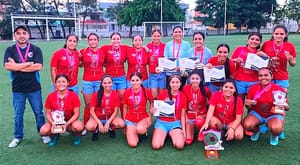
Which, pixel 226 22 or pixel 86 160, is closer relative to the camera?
pixel 86 160

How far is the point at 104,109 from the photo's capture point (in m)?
4.34

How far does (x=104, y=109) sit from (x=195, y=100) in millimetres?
1422

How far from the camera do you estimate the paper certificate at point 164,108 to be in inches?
162

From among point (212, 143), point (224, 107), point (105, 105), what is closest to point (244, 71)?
point (224, 107)

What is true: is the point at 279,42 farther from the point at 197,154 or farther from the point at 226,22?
the point at 226,22

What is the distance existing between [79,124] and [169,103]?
1353 millimetres

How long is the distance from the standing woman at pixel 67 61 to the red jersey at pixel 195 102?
72.4 inches

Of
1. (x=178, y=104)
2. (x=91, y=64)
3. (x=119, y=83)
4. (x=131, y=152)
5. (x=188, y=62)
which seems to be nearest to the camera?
(x=131, y=152)

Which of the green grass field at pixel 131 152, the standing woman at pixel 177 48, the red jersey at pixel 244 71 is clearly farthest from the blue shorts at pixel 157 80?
the red jersey at pixel 244 71

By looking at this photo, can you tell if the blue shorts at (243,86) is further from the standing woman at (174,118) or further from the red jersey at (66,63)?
the red jersey at (66,63)

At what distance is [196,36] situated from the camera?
180 inches

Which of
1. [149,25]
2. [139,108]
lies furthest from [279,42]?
[149,25]

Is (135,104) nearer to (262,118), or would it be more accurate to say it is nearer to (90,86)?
(90,86)

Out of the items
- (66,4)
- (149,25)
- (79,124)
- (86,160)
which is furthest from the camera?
(66,4)
